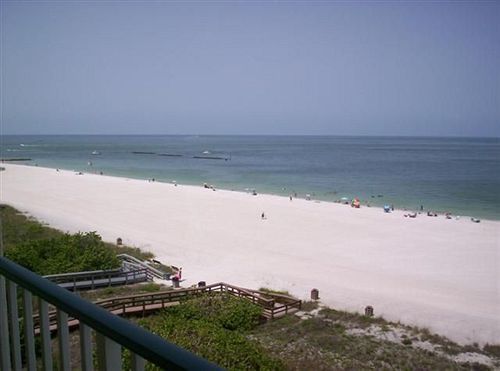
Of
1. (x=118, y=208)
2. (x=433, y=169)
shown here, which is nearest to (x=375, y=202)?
(x=118, y=208)

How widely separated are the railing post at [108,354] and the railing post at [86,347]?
13 cm

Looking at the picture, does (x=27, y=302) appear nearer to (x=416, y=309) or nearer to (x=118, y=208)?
(x=416, y=309)

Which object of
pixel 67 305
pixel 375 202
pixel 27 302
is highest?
pixel 67 305

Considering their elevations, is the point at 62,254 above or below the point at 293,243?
above

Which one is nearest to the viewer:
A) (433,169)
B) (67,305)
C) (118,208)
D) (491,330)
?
(67,305)

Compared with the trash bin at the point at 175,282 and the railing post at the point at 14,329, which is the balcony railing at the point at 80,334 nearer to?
the railing post at the point at 14,329

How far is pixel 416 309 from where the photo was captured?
54.3 feet

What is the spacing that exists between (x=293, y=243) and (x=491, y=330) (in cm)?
1289

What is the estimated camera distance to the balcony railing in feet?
4.30

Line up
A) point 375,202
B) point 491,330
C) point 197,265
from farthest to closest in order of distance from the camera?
point 375,202
point 197,265
point 491,330

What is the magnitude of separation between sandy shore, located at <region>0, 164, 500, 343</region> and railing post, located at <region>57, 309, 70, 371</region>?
1439 centimetres

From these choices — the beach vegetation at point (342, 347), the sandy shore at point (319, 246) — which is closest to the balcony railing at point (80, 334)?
the beach vegetation at point (342, 347)

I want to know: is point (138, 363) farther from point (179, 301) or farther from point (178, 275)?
point (178, 275)

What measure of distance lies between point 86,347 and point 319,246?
82.0 ft
